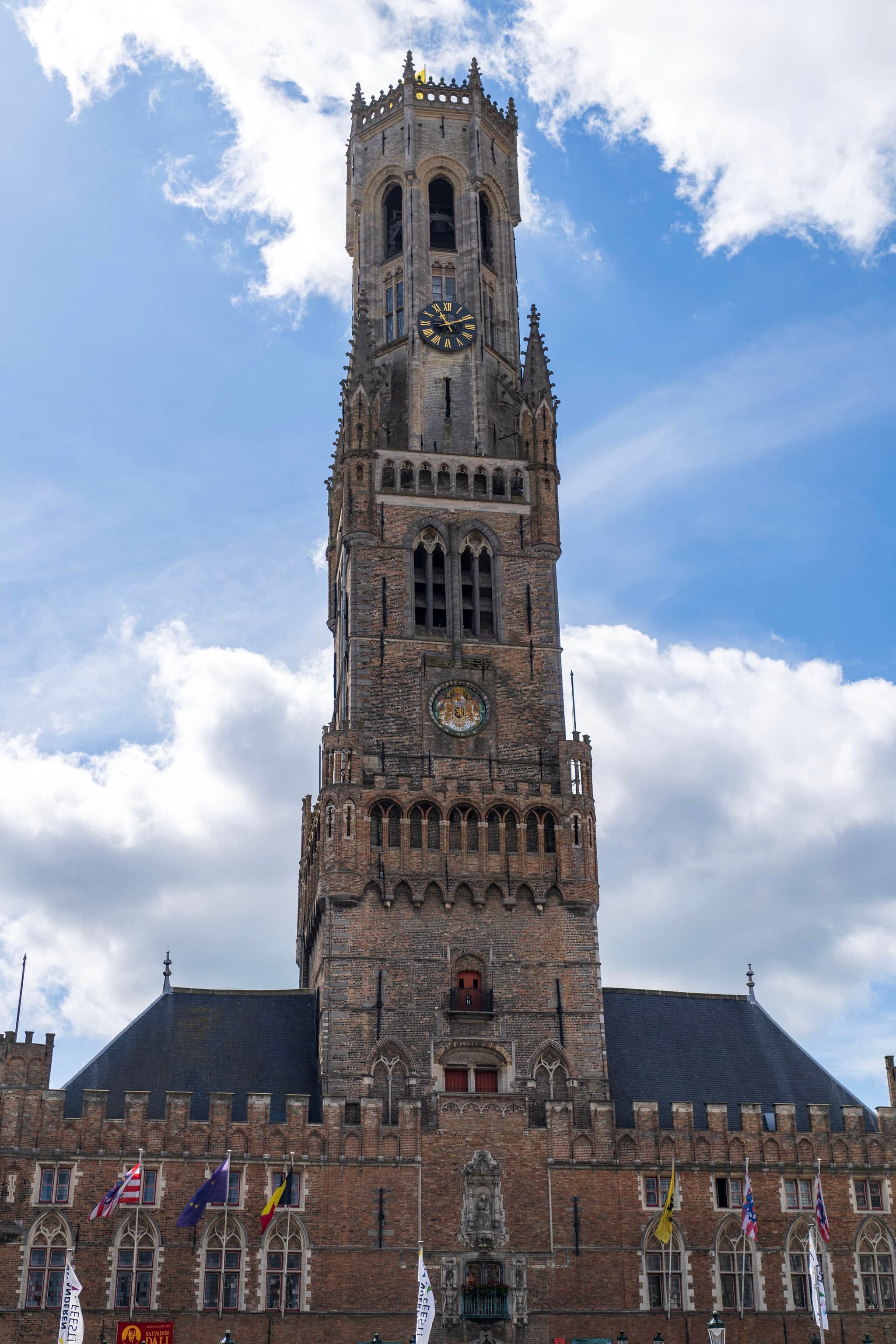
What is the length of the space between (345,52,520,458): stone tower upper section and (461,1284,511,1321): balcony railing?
35668mm

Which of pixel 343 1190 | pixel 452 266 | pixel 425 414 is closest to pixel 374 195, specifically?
pixel 452 266

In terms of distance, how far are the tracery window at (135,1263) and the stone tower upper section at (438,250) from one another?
1371 inches

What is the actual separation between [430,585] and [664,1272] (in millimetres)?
29590

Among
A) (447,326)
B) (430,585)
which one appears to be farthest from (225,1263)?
(447,326)

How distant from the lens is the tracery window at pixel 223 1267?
49.9 m

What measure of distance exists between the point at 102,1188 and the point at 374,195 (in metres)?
51.0

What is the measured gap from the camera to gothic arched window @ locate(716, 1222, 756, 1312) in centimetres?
5275

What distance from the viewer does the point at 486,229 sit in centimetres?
7669

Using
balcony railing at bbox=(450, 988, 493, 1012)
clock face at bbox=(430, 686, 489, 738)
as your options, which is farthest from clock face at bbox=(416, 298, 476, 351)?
balcony railing at bbox=(450, 988, 493, 1012)

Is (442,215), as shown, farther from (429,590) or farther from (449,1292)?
(449,1292)

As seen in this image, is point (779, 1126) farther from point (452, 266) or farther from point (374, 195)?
point (374, 195)

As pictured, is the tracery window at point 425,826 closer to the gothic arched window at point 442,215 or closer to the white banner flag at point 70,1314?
the white banner flag at point 70,1314

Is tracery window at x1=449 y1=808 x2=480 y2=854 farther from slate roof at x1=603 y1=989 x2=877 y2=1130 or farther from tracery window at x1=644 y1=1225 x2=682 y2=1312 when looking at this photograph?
tracery window at x1=644 y1=1225 x2=682 y2=1312

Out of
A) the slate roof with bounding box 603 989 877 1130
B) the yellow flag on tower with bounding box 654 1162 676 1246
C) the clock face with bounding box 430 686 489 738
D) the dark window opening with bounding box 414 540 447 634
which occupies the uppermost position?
the dark window opening with bounding box 414 540 447 634
